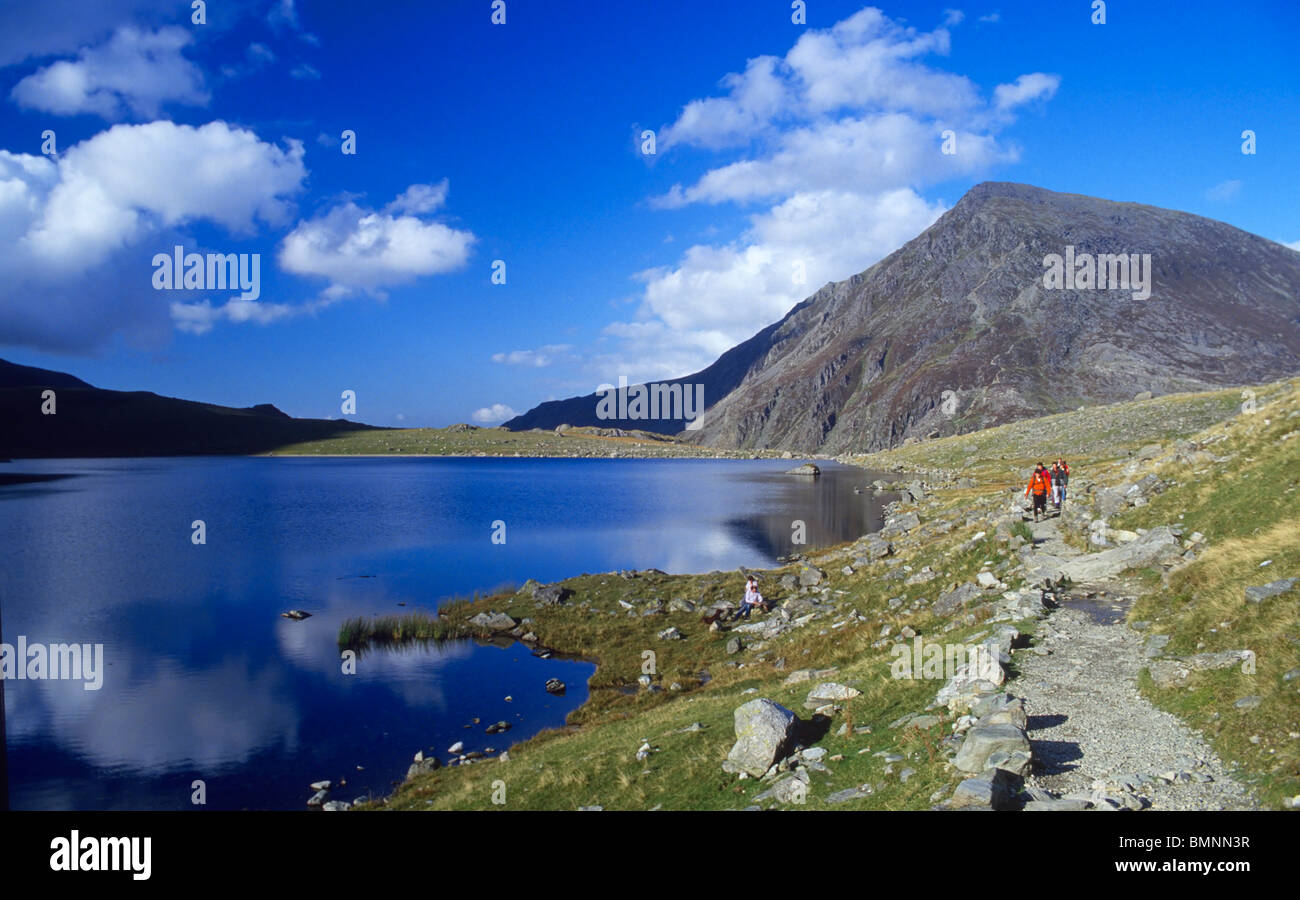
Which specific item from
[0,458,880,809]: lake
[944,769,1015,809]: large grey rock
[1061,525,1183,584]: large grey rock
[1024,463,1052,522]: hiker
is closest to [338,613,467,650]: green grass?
[0,458,880,809]: lake

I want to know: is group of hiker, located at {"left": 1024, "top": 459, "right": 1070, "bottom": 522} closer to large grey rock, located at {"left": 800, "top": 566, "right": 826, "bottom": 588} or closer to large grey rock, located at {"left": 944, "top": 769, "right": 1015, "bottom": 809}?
large grey rock, located at {"left": 800, "top": 566, "right": 826, "bottom": 588}

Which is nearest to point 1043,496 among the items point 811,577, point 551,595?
point 811,577

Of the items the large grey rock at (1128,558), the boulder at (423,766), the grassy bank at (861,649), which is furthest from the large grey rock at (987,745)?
the boulder at (423,766)

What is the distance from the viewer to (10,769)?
23016mm

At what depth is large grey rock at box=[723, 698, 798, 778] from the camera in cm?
1394

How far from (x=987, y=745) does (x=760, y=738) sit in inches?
187

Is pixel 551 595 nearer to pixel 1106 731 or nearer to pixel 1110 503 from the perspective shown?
pixel 1110 503

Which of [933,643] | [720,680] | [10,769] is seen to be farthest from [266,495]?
[933,643]

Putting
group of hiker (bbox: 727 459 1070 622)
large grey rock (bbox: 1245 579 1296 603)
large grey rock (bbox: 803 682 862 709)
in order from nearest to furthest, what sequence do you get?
large grey rock (bbox: 1245 579 1296 603) → large grey rock (bbox: 803 682 862 709) → group of hiker (bbox: 727 459 1070 622)

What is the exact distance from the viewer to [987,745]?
35.9ft

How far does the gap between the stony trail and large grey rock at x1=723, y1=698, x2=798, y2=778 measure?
15.4ft

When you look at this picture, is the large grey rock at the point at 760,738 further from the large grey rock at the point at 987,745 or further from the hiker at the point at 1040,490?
the hiker at the point at 1040,490
